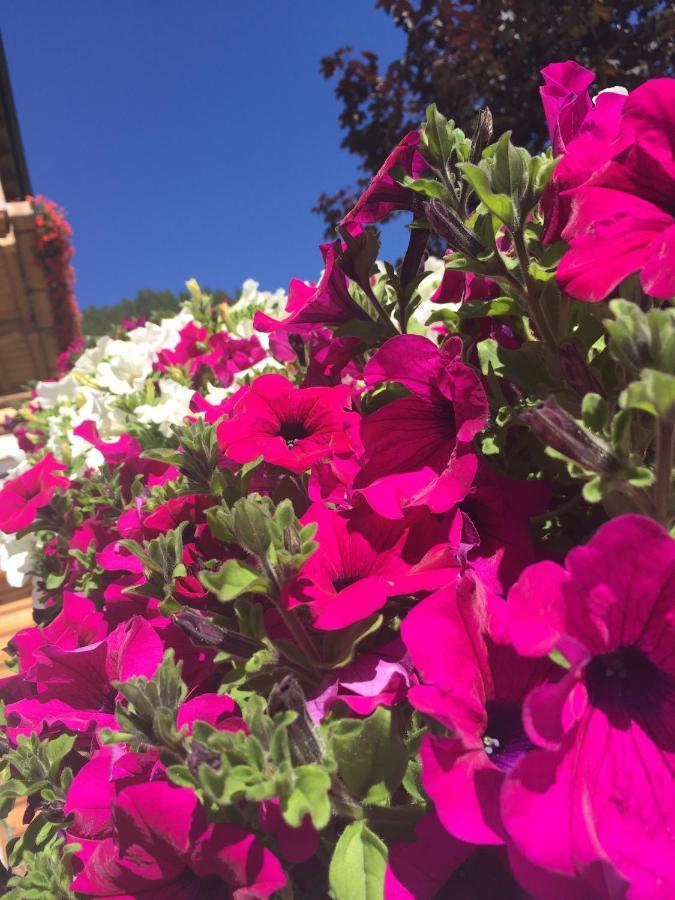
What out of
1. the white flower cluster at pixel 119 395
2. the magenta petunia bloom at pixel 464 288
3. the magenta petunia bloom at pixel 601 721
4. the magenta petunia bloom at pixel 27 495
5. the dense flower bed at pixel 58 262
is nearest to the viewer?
the magenta petunia bloom at pixel 601 721

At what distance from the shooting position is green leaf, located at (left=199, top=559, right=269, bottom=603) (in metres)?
0.42

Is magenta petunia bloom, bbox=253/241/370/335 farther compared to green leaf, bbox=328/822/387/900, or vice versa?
magenta petunia bloom, bbox=253/241/370/335

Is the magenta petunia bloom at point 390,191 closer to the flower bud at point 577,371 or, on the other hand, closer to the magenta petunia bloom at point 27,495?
the flower bud at point 577,371

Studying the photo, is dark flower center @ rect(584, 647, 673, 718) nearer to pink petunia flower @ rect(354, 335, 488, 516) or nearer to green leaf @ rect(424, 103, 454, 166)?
pink petunia flower @ rect(354, 335, 488, 516)

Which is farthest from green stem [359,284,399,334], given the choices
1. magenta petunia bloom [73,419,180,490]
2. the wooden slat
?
the wooden slat

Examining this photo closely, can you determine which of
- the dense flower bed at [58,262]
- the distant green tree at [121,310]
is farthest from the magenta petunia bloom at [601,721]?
the distant green tree at [121,310]

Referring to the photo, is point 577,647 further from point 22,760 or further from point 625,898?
point 22,760

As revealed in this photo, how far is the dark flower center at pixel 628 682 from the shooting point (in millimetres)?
373

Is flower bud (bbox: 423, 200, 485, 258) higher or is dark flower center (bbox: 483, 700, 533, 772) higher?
flower bud (bbox: 423, 200, 485, 258)

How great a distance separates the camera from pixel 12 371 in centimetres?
905

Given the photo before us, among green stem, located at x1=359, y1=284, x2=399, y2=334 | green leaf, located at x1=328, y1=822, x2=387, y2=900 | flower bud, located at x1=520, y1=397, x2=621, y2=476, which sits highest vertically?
green stem, located at x1=359, y1=284, x2=399, y2=334

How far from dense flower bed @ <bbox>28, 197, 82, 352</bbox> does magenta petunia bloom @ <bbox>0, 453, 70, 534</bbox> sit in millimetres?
8159

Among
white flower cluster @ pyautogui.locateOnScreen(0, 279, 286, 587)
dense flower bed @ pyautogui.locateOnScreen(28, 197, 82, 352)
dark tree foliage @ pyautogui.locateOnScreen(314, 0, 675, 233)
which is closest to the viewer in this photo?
white flower cluster @ pyautogui.locateOnScreen(0, 279, 286, 587)

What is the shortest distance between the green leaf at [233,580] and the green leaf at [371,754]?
96 millimetres
